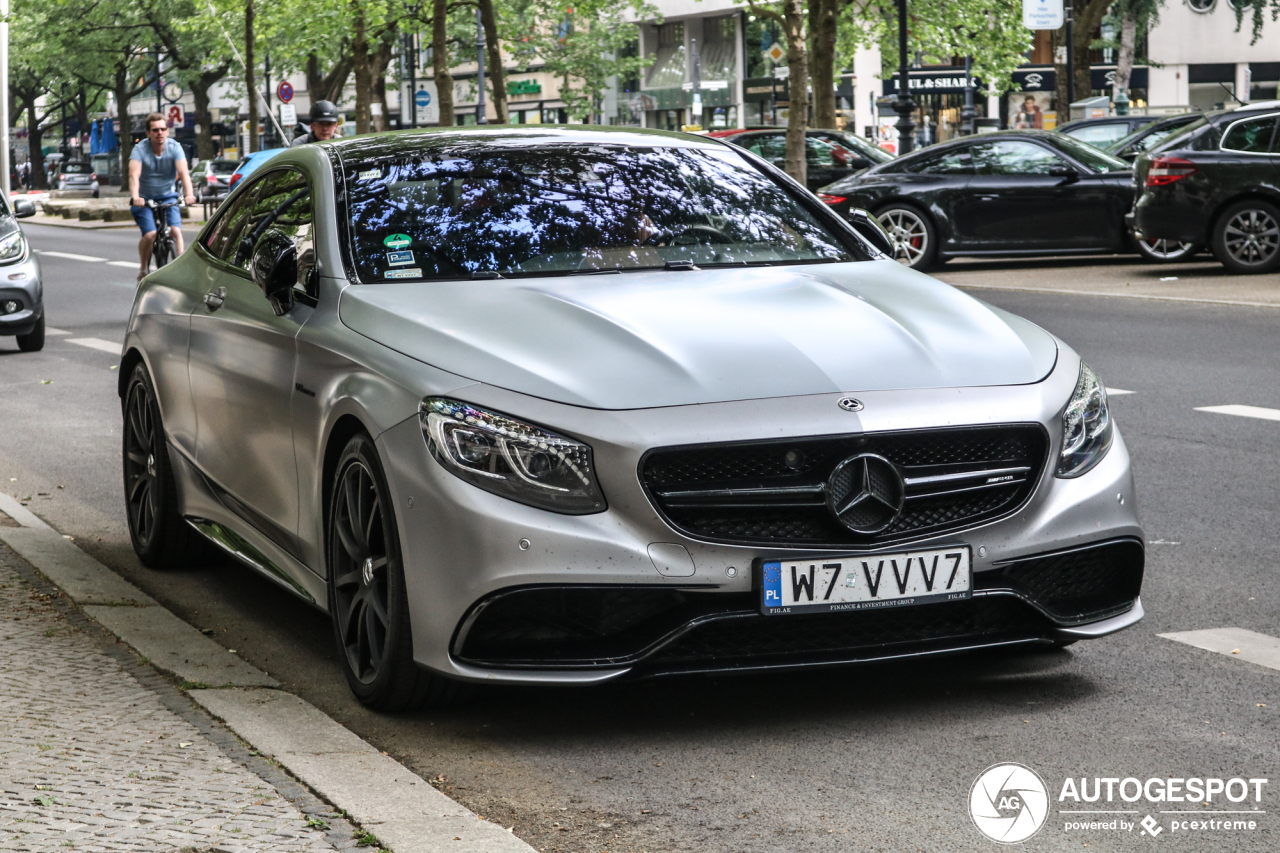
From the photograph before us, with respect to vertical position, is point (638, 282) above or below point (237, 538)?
above

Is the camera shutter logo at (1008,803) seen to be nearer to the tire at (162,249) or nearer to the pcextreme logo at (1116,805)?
the pcextreme logo at (1116,805)

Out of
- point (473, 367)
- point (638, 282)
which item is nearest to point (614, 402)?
point (473, 367)

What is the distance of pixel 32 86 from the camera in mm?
89750

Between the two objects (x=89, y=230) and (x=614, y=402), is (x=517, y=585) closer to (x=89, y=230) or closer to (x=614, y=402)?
(x=614, y=402)

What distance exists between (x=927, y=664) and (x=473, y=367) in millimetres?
1564

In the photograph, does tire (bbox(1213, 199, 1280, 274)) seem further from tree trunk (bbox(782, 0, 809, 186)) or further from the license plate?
the license plate

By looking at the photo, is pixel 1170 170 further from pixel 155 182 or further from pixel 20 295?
pixel 20 295

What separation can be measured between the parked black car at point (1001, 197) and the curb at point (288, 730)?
14.7 meters

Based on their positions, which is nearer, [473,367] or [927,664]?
[473,367]

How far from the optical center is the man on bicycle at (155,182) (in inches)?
710

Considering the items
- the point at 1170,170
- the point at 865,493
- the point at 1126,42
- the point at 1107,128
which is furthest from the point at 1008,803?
the point at 1126,42

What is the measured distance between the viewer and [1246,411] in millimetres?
9797

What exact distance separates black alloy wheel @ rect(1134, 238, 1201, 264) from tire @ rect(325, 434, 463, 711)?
15711 millimetres

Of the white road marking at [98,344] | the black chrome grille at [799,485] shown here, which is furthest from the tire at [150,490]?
the white road marking at [98,344]
